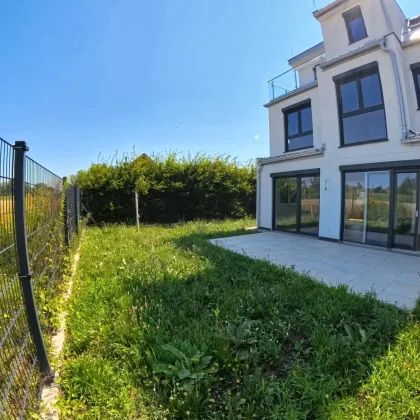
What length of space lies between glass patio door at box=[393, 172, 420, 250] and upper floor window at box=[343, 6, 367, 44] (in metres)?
4.35

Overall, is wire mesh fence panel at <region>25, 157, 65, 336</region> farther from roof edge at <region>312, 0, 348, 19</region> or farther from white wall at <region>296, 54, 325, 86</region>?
white wall at <region>296, 54, 325, 86</region>

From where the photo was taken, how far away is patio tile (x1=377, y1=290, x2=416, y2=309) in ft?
11.5

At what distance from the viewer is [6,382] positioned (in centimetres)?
157

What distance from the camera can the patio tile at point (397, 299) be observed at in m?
3.52

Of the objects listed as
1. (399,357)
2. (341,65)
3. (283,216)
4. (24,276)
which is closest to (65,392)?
(24,276)

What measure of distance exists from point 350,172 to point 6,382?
801 centimetres

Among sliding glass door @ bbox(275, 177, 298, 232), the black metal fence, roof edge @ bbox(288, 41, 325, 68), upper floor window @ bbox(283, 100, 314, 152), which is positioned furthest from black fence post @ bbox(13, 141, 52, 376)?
roof edge @ bbox(288, 41, 325, 68)

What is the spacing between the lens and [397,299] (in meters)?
3.73

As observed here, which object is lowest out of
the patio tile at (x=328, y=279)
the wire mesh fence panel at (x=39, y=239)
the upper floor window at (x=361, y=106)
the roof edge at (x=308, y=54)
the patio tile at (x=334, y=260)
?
the patio tile at (x=328, y=279)

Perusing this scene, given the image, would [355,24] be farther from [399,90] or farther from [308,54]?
[308,54]

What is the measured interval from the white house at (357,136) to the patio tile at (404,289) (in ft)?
8.49

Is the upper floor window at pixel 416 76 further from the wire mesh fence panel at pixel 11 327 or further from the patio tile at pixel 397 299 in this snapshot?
the wire mesh fence panel at pixel 11 327

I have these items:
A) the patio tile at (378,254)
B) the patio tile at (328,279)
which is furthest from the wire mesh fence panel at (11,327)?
the patio tile at (378,254)

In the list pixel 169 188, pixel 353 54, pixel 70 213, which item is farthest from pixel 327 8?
pixel 70 213
